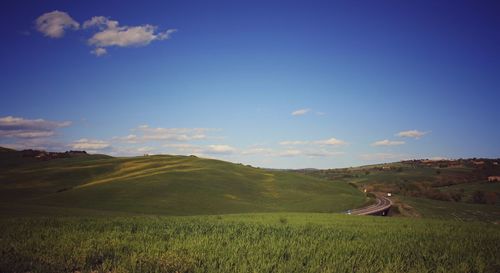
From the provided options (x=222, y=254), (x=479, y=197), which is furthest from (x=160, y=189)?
(x=479, y=197)

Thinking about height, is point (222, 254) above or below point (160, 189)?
above

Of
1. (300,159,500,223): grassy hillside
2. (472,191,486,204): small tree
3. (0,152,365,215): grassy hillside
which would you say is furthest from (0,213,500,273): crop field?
(472,191,486,204): small tree

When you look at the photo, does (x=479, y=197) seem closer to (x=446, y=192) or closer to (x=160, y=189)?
(x=446, y=192)

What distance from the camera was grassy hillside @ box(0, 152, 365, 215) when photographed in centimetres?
6028

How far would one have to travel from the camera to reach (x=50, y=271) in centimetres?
925

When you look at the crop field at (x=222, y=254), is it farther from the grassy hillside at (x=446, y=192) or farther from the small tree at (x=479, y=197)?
the small tree at (x=479, y=197)

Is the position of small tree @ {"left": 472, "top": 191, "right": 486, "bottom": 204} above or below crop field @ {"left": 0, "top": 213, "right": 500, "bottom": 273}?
below

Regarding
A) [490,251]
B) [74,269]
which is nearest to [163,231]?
[74,269]

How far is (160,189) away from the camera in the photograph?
2921 inches

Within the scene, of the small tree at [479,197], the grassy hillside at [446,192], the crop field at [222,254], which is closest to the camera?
the crop field at [222,254]

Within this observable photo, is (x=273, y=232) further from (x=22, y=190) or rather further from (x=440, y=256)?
(x=22, y=190)

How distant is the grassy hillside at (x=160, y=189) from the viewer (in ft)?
198

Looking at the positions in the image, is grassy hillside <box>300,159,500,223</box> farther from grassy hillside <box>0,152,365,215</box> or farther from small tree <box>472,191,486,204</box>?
grassy hillside <box>0,152,365,215</box>

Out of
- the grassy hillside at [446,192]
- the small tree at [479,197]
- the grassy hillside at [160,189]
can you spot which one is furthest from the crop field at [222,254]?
the small tree at [479,197]
